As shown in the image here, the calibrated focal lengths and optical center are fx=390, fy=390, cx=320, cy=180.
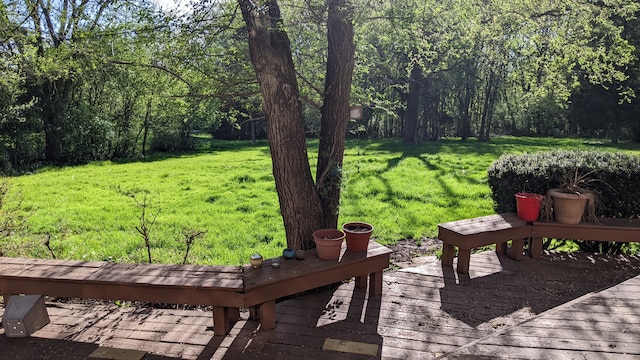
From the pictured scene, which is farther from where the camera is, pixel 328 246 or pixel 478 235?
pixel 478 235

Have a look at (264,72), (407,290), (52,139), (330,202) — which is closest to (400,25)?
(264,72)

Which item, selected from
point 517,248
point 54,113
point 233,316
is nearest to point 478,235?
point 517,248

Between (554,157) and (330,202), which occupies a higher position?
(554,157)

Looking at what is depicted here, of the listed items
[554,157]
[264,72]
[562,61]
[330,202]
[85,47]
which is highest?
[562,61]

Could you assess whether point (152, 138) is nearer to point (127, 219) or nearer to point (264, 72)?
point (127, 219)

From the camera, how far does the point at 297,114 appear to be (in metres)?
3.30

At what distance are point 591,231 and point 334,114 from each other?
305 cm

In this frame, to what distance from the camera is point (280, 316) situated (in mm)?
3115

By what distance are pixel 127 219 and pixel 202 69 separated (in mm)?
3667

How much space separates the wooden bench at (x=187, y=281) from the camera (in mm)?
2752

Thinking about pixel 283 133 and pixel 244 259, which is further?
pixel 244 259

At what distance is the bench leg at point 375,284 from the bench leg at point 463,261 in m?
1.00

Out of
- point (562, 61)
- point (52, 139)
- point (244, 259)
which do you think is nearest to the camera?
point (244, 259)

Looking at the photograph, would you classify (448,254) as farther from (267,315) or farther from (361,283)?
(267,315)
